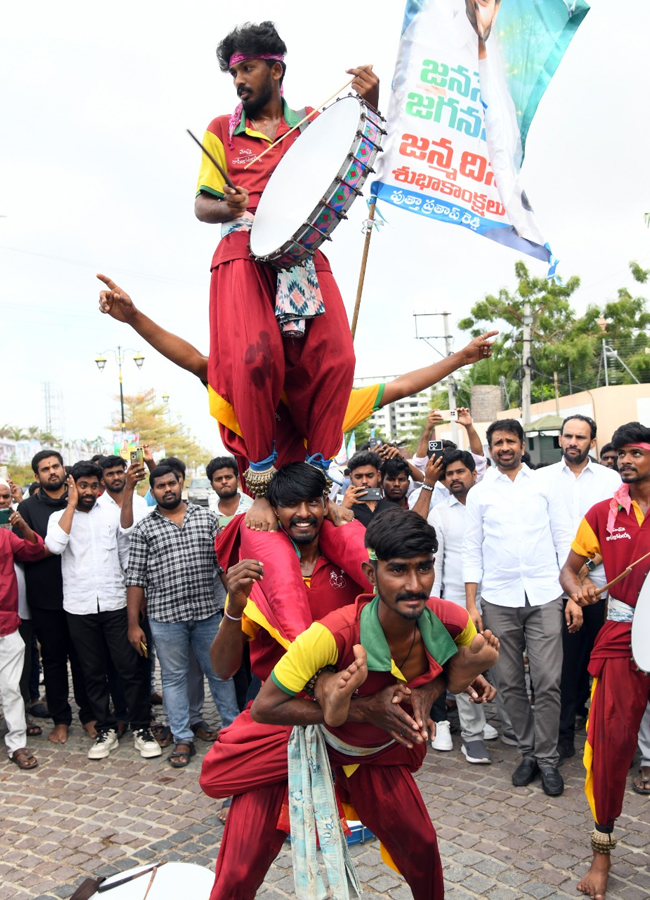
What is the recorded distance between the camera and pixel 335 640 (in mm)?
2787

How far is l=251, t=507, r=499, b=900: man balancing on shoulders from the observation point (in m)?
2.68

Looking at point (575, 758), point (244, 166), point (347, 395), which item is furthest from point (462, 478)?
point (244, 166)

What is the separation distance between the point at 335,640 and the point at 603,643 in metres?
2.21

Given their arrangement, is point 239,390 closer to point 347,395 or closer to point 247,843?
point 347,395

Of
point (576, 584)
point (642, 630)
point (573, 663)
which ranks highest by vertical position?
point (576, 584)

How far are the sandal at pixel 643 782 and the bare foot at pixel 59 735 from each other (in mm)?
4577

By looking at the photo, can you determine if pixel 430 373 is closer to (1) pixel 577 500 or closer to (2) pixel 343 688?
(2) pixel 343 688

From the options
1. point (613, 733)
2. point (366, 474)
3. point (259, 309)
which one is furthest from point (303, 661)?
point (366, 474)

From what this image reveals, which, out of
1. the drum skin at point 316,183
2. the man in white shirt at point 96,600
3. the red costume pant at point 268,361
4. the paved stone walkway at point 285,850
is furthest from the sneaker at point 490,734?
the drum skin at point 316,183

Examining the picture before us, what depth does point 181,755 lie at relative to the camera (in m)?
6.41

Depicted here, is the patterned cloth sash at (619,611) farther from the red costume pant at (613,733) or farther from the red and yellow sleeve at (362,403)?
the red and yellow sleeve at (362,403)

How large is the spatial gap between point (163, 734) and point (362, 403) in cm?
443

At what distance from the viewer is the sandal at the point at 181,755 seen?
635 centimetres

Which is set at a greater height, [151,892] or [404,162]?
[404,162]
